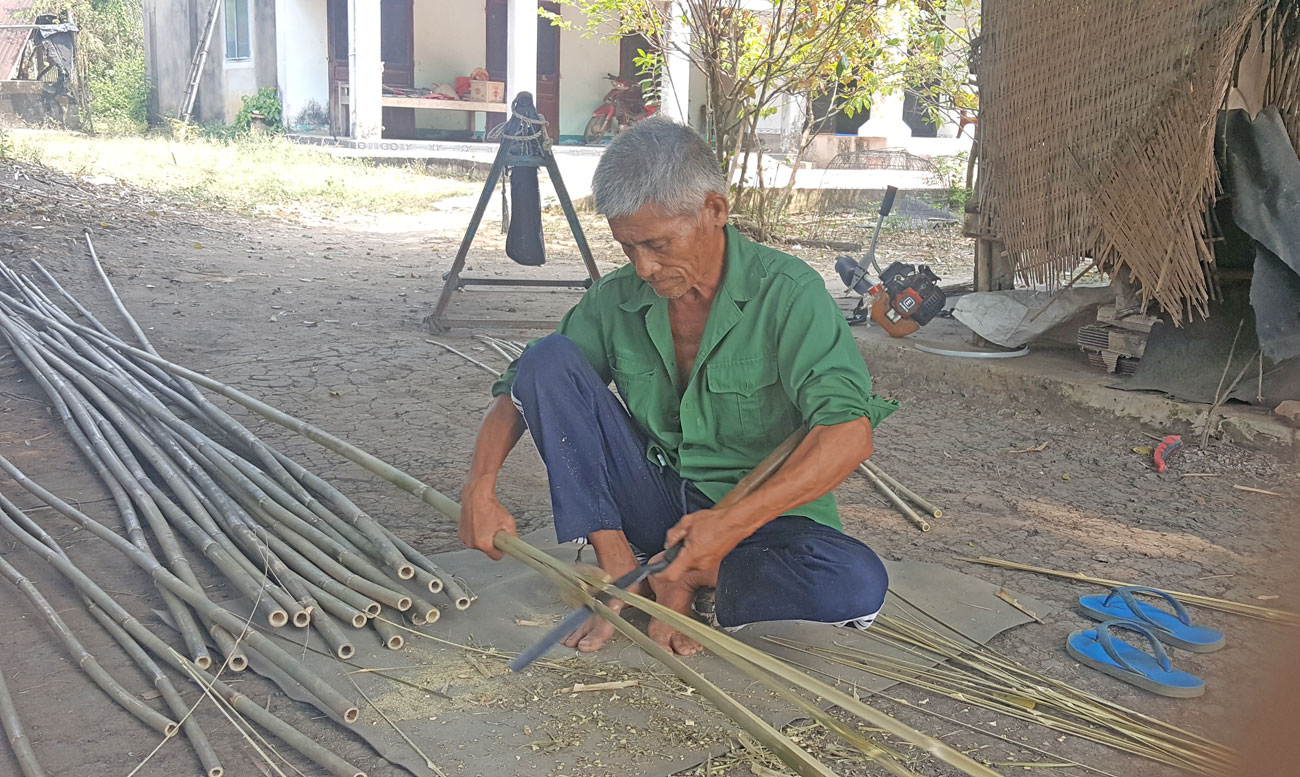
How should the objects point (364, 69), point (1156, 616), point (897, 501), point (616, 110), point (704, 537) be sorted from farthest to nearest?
point (616, 110), point (364, 69), point (897, 501), point (1156, 616), point (704, 537)

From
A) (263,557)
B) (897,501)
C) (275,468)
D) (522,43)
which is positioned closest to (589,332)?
(263,557)

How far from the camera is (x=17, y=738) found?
1.71 m

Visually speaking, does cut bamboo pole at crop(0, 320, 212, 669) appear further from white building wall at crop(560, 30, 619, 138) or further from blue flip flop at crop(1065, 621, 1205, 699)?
white building wall at crop(560, 30, 619, 138)

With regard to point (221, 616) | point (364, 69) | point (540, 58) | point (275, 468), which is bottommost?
point (221, 616)

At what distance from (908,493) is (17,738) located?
2377 millimetres

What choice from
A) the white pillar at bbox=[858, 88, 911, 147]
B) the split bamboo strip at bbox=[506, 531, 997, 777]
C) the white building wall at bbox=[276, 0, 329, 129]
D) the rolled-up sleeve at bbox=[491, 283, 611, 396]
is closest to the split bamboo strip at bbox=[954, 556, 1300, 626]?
the split bamboo strip at bbox=[506, 531, 997, 777]

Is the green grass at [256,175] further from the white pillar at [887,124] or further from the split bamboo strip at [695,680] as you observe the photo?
the split bamboo strip at [695,680]

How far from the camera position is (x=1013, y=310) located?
14.8 ft

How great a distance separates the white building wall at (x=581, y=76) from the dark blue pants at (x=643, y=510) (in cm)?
1405

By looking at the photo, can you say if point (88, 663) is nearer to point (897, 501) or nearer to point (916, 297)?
point (897, 501)

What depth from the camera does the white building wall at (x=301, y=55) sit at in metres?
13.5

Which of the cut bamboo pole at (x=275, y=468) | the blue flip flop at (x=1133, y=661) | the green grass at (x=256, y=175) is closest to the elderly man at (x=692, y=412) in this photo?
the cut bamboo pole at (x=275, y=468)

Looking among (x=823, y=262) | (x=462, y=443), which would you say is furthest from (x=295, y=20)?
(x=462, y=443)

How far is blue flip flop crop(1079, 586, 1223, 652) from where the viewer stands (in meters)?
2.27
